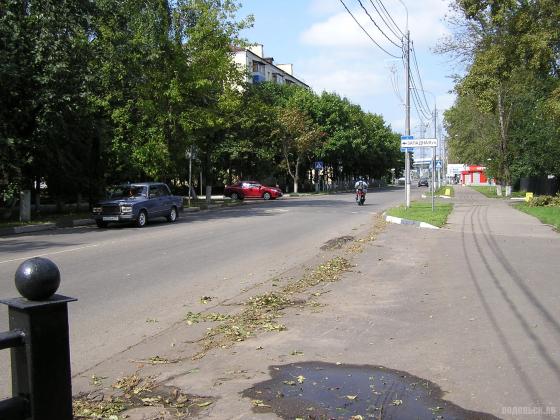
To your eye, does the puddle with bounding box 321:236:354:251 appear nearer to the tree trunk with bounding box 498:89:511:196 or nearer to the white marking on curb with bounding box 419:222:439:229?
the white marking on curb with bounding box 419:222:439:229

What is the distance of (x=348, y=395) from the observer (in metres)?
4.38

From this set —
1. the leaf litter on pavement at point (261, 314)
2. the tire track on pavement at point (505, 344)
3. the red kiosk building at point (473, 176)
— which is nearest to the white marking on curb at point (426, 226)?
the tire track on pavement at point (505, 344)

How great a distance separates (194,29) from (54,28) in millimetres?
A: 7665

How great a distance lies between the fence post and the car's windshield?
1915 centimetres

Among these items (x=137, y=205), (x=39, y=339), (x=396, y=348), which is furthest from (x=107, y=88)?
(x=39, y=339)

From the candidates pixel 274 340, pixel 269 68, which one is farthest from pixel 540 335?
pixel 269 68

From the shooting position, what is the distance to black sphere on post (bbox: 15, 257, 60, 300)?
8.19ft

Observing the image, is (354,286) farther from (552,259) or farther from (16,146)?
(16,146)

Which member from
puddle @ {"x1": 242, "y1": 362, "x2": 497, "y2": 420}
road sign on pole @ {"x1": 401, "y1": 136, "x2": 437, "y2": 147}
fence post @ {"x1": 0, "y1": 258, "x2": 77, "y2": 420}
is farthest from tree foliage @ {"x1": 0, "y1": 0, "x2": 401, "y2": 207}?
fence post @ {"x1": 0, "y1": 258, "x2": 77, "y2": 420}

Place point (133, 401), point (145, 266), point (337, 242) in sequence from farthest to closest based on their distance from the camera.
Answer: point (337, 242) < point (145, 266) < point (133, 401)

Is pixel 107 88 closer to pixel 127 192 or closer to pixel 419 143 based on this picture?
pixel 127 192

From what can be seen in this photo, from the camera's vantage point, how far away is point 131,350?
584cm

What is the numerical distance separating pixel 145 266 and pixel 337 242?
19.7ft

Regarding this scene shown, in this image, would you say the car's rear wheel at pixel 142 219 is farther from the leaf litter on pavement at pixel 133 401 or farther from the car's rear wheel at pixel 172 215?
the leaf litter on pavement at pixel 133 401
